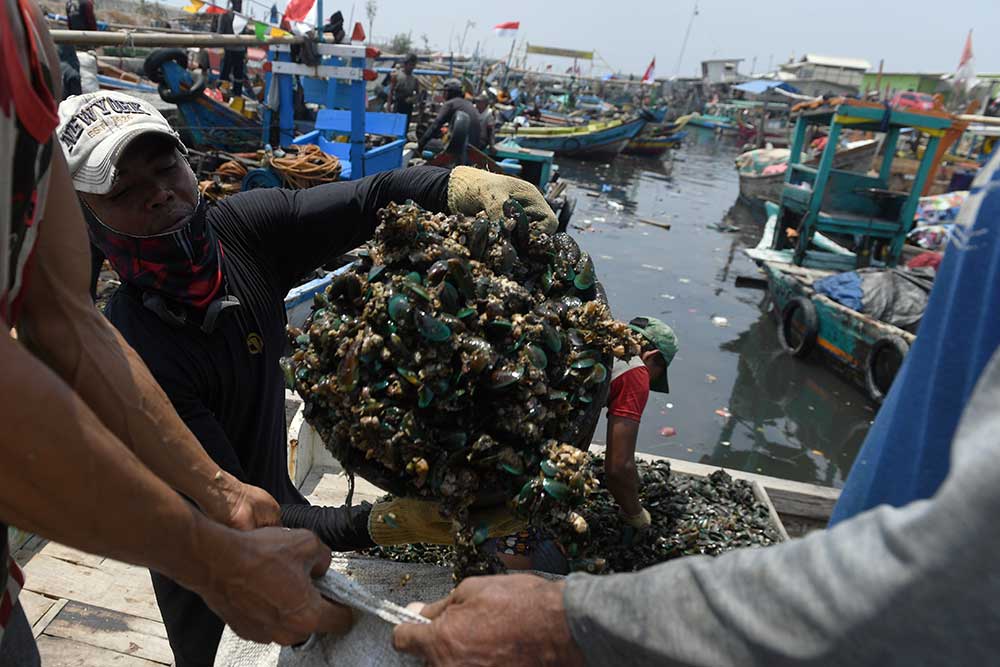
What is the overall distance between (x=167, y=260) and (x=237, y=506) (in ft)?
2.63

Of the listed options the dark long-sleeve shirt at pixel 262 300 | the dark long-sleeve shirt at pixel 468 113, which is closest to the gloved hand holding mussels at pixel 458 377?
the dark long-sleeve shirt at pixel 262 300

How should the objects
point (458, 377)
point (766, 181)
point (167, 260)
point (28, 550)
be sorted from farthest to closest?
1. point (766, 181)
2. point (28, 550)
3. point (167, 260)
4. point (458, 377)

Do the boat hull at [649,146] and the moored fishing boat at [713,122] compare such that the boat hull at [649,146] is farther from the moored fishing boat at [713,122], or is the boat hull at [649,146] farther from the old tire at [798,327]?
the old tire at [798,327]

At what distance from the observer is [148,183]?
5.71 ft

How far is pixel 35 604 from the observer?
2.62 m

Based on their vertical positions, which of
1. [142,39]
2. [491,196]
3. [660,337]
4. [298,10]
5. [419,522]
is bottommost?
[419,522]

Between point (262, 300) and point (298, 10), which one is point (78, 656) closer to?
point (262, 300)

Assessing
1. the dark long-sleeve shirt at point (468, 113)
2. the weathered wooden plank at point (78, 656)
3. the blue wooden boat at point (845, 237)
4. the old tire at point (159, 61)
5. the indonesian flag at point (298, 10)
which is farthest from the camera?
the dark long-sleeve shirt at point (468, 113)

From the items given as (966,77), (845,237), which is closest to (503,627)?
(966,77)

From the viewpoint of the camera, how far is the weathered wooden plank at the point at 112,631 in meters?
2.51


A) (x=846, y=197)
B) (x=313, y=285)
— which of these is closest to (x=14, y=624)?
(x=313, y=285)

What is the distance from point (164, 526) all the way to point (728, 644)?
91cm

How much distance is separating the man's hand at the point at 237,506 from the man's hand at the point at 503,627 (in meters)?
0.47

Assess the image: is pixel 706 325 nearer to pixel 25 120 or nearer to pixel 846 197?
pixel 846 197
